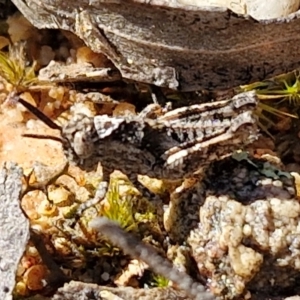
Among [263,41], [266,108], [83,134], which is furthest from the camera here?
[266,108]

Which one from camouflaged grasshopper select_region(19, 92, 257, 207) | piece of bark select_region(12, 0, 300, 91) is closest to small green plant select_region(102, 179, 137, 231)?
camouflaged grasshopper select_region(19, 92, 257, 207)

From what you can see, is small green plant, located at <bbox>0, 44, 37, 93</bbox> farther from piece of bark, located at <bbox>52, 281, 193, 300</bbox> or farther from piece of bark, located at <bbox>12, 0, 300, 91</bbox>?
piece of bark, located at <bbox>52, 281, 193, 300</bbox>

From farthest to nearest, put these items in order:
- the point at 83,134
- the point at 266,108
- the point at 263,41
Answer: the point at 266,108 → the point at 263,41 → the point at 83,134

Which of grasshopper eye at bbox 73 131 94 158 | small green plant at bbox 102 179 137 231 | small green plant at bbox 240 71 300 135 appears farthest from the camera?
small green plant at bbox 240 71 300 135

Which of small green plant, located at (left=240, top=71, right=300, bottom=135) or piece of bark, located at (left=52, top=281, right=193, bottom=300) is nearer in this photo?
piece of bark, located at (left=52, top=281, right=193, bottom=300)

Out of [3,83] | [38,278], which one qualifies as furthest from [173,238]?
[3,83]

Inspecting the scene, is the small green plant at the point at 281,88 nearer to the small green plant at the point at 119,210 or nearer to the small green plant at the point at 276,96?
the small green plant at the point at 276,96

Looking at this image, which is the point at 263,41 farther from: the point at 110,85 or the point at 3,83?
the point at 3,83
